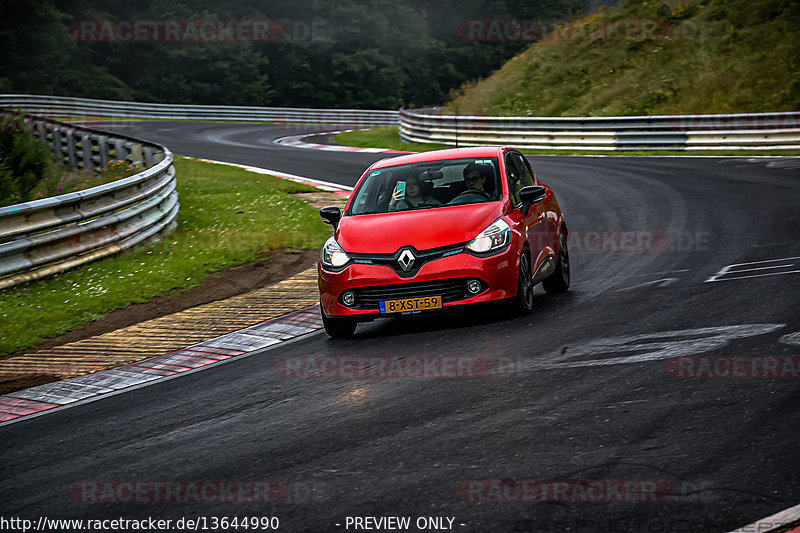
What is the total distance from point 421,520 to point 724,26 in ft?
115

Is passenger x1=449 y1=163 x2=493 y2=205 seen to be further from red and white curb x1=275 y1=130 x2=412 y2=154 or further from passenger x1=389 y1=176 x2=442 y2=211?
red and white curb x1=275 y1=130 x2=412 y2=154

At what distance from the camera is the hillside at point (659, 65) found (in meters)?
32.0

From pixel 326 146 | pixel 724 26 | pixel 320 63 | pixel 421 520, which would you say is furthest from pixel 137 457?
pixel 320 63

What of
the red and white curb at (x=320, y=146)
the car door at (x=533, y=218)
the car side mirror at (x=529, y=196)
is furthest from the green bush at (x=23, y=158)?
the red and white curb at (x=320, y=146)

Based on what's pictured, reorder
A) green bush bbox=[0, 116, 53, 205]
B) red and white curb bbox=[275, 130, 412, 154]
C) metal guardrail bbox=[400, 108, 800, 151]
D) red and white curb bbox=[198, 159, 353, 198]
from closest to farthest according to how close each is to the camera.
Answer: green bush bbox=[0, 116, 53, 205] < red and white curb bbox=[198, 159, 353, 198] < metal guardrail bbox=[400, 108, 800, 151] < red and white curb bbox=[275, 130, 412, 154]

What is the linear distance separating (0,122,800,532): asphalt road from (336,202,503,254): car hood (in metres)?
0.83

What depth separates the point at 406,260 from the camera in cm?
842

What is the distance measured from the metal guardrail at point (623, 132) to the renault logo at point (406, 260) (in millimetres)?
18988

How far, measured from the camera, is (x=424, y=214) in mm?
9023

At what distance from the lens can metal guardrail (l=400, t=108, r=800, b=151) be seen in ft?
82.3

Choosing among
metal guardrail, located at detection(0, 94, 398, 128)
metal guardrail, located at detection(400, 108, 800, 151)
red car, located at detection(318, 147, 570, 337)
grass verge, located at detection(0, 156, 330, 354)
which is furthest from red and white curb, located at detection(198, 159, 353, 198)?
metal guardrail, located at detection(0, 94, 398, 128)

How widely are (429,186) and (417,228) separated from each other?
0.94 metres

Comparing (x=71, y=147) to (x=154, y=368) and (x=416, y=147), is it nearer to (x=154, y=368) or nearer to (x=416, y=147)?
(x=416, y=147)

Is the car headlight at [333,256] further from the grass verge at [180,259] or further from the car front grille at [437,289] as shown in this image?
the grass verge at [180,259]
